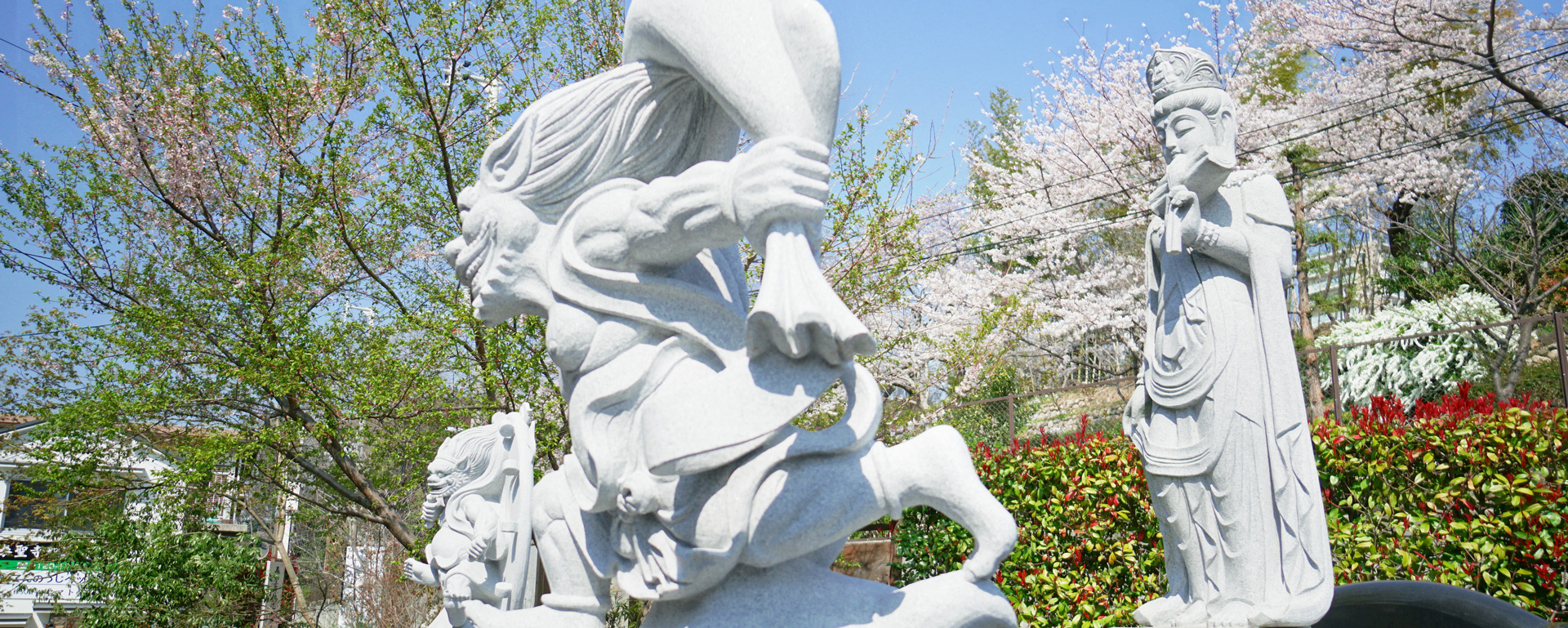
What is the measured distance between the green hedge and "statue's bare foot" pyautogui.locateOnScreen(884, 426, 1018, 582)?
3781mm

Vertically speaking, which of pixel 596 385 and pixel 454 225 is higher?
pixel 454 225

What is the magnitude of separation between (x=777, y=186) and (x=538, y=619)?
0.97m

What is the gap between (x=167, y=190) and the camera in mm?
9047

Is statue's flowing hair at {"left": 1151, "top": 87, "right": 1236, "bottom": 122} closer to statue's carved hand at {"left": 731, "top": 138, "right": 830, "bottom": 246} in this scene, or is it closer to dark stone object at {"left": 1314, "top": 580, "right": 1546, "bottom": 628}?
dark stone object at {"left": 1314, "top": 580, "right": 1546, "bottom": 628}

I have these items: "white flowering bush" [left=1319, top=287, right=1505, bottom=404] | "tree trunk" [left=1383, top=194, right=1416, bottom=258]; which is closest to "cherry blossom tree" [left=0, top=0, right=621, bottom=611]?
"white flowering bush" [left=1319, top=287, right=1505, bottom=404]

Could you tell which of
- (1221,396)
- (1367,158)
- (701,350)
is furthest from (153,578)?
(1367,158)

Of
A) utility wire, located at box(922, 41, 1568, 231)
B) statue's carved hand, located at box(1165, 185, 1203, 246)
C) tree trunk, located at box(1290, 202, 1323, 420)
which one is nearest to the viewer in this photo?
statue's carved hand, located at box(1165, 185, 1203, 246)

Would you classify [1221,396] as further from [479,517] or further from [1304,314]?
[1304,314]

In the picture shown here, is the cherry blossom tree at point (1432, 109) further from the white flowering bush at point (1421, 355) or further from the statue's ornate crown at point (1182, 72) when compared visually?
the statue's ornate crown at point (1182, 72)

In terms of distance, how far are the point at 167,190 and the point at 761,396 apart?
31.4 feet

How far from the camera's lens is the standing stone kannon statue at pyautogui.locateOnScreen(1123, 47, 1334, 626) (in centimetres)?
299

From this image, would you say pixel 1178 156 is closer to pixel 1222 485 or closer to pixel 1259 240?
pixel 1259 240

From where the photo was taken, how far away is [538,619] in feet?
6.07

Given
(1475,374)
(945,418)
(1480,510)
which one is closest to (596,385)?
(1480,510)
